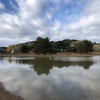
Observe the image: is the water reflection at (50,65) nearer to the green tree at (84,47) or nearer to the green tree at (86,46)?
the green tree at (84,47)

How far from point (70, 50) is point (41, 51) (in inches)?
1019

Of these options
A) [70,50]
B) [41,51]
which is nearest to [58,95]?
[41,51]

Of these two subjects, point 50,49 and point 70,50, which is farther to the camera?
point 70,50

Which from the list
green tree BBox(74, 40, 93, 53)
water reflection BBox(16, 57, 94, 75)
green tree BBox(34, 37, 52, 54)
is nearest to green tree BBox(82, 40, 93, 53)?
green tree BBox(74, 40, 93, 53)

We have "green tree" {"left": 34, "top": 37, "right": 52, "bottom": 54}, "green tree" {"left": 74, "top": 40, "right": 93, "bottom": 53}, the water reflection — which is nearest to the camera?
the water reflection

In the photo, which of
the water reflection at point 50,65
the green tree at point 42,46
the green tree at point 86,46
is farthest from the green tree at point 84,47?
the water reflection at point 50,65

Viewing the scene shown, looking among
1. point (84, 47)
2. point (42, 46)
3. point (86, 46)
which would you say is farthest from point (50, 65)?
point (86, 46)

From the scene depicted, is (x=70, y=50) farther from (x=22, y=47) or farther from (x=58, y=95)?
(x=58, y=95)

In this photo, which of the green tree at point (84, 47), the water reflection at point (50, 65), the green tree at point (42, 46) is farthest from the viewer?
the green tree at point (84, 47)

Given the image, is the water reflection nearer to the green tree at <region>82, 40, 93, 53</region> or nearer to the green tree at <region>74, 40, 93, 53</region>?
the green tree at <region>74, 40, 93, 53</region>

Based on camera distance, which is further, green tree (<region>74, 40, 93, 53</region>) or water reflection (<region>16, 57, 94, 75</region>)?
green tree (<region>74, 40, 93, 53</region>)

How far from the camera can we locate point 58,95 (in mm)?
10891

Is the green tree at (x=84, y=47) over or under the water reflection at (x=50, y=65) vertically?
over

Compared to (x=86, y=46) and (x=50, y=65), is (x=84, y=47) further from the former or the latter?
(x=50, y=65)
